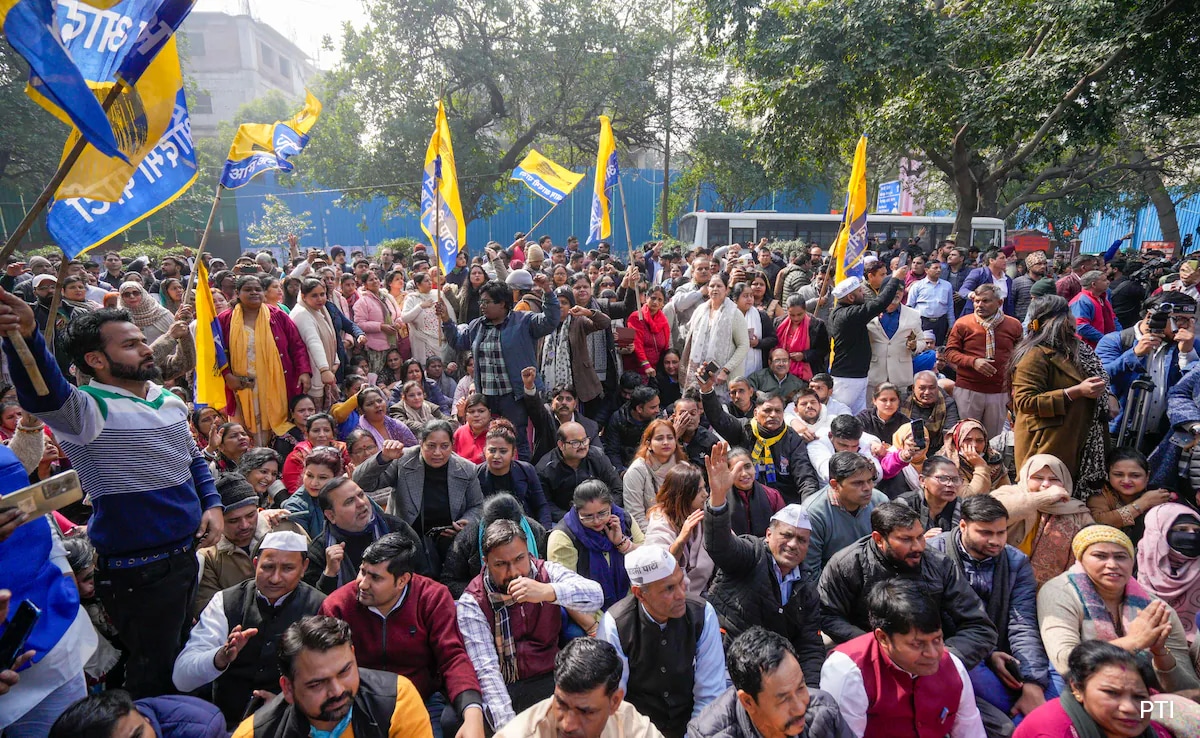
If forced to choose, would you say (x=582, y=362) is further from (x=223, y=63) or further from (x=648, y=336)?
(x=223, y=63)

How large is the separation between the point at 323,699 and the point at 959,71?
12.5 meters

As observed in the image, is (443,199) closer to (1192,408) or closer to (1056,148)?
(1192,408)

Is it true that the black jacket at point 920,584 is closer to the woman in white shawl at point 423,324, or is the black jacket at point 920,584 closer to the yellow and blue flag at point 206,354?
the yellow and blue flag at point 206,354

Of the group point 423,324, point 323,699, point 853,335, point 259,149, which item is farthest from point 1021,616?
point 259,149

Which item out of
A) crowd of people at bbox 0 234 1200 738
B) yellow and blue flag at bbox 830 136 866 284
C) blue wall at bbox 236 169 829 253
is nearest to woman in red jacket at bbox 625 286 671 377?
crowd of people at bbox 0 234 1200 738

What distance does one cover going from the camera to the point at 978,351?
241 inches

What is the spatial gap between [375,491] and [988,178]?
1339 cm

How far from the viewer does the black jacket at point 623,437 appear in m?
5.86

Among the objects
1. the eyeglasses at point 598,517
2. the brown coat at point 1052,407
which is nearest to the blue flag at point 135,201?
the eyeglasses at point 598,517

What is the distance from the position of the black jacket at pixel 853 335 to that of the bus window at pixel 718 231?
12293 millimetres

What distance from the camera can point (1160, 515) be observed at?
3695mm

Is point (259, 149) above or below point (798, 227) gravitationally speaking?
below

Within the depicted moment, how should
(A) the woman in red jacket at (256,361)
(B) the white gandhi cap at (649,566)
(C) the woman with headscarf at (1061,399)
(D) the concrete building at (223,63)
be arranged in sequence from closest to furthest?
1. (B) the white gandhi cap at (649,566)
2. (C) the woman with headscarf at (1061,399)
3. (A) the woman in red jacket at (256,361)
4. (D) the concrete building at (223,63)

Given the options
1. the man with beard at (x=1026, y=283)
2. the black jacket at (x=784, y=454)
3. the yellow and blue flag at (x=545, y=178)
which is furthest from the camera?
the yellow and blue flag at (x=545, y=178)
